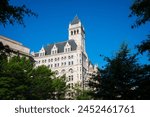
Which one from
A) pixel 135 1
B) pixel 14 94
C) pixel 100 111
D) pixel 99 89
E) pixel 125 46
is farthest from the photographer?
pixel 14 94

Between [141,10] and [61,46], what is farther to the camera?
[61,46]

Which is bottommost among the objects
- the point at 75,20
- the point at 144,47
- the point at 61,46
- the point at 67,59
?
the point at 144,47

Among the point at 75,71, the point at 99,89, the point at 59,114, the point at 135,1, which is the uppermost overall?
the point at 75,71

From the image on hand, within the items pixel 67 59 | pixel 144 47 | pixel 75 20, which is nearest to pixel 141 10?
pixel 144 47

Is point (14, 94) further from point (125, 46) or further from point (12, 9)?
point (12, 9)

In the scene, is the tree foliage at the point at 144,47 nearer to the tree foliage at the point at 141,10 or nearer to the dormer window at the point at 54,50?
the tree foliage at the point at 141,10

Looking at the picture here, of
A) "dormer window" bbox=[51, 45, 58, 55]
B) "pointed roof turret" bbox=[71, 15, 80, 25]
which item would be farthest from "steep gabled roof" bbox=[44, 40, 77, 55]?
"pointed roof turret" bbox=[71, 15, 80, 25]

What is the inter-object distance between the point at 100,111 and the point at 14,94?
95.8ft

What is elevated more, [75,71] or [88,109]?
[75,71]

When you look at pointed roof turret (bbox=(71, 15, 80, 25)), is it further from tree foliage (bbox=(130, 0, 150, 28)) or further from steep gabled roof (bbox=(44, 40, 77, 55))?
tree foliage (bbox=(130, 0, 150, 28))

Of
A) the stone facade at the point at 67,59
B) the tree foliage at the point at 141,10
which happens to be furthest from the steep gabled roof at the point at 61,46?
the tree foliage at the point at 141,10

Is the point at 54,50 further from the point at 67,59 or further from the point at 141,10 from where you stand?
the point at 141,10

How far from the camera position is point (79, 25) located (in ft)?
449

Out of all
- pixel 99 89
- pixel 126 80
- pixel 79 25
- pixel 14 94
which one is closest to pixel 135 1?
pixel 126 80
